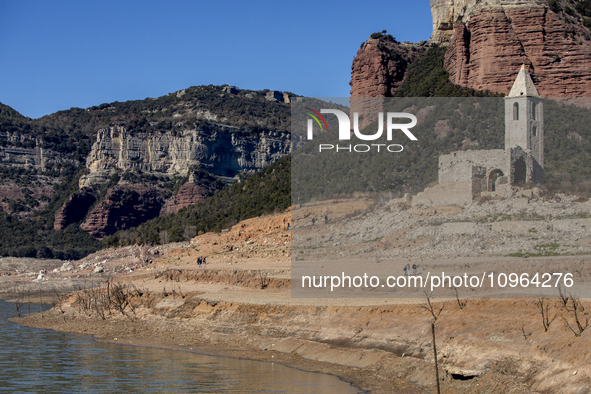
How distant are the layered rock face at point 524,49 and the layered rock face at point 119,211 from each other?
5877 cm

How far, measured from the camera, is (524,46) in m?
51.4

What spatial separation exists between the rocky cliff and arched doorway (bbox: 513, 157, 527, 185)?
1750cm

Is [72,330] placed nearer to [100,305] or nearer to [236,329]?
[100,305]

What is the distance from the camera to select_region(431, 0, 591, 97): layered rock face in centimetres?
5009

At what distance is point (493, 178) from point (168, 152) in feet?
285

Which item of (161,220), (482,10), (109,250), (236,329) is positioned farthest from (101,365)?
(161,220)

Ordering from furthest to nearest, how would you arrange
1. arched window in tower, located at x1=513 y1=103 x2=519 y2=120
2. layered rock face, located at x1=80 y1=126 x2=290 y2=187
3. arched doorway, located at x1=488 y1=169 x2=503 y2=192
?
layered rock face, located at x1=80 y1=126 x2=290 y2=187 → arched window in tower, located at x1=513 y1=103 x2=519 y2=120 → arched doorway, located at x1=488 y1=169 x2=503 y2=192

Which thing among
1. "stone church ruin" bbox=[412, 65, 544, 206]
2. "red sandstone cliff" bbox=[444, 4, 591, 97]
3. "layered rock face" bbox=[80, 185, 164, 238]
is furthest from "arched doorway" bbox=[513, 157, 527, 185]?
"layered rock face" bbox=[80, 185, 164, 238]

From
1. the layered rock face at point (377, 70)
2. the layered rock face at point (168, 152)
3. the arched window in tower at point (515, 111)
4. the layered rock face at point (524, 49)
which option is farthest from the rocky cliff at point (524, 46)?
the layered rock face at point (168, 152)

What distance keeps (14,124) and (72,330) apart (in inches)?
3990

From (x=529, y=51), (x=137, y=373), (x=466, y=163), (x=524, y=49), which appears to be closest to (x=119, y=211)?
(x=524, y=49)

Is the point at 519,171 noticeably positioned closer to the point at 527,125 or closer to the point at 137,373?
the point at 527,125

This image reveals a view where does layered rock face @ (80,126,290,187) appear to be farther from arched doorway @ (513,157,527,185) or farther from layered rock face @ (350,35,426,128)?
arched doorway @ (513,157,527,185)

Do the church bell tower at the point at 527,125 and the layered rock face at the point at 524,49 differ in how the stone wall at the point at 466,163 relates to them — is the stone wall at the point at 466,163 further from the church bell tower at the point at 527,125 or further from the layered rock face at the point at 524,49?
the layered rock face at the point at 524,49
